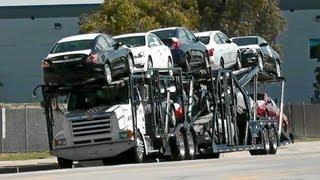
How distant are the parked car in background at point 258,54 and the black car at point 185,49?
323 cm

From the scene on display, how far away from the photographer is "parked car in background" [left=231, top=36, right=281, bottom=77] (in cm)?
3042

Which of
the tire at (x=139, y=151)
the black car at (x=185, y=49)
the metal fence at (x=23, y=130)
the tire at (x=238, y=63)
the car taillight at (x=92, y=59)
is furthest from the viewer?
the metal fence at (x=23, y=130)

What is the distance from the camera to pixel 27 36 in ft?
227

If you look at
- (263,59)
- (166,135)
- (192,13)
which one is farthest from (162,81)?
(192,13)

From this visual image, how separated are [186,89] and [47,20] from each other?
44.6m

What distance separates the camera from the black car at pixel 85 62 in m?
22.5

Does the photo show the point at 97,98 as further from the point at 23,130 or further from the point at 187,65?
the point at 23,130

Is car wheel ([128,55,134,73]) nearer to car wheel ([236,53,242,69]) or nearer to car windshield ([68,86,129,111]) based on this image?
car windshield ([68,86,129,111])

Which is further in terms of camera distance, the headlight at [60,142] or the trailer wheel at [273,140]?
the trailer wheel at [273,140]

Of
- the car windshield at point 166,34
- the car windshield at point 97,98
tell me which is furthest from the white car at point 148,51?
the car windshield at point 166,34

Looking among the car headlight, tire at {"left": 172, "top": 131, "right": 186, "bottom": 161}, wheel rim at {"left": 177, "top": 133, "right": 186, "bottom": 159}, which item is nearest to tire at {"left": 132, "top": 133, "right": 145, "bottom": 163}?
tire at {"left": 172, "top": 131, "right": 186, "bottom": 161}

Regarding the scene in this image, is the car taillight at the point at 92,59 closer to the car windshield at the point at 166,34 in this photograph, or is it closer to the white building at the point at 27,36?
the car windshield at the point at 166,34

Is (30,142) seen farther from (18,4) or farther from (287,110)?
(18,4)

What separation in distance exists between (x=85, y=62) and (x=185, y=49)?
4.99m
